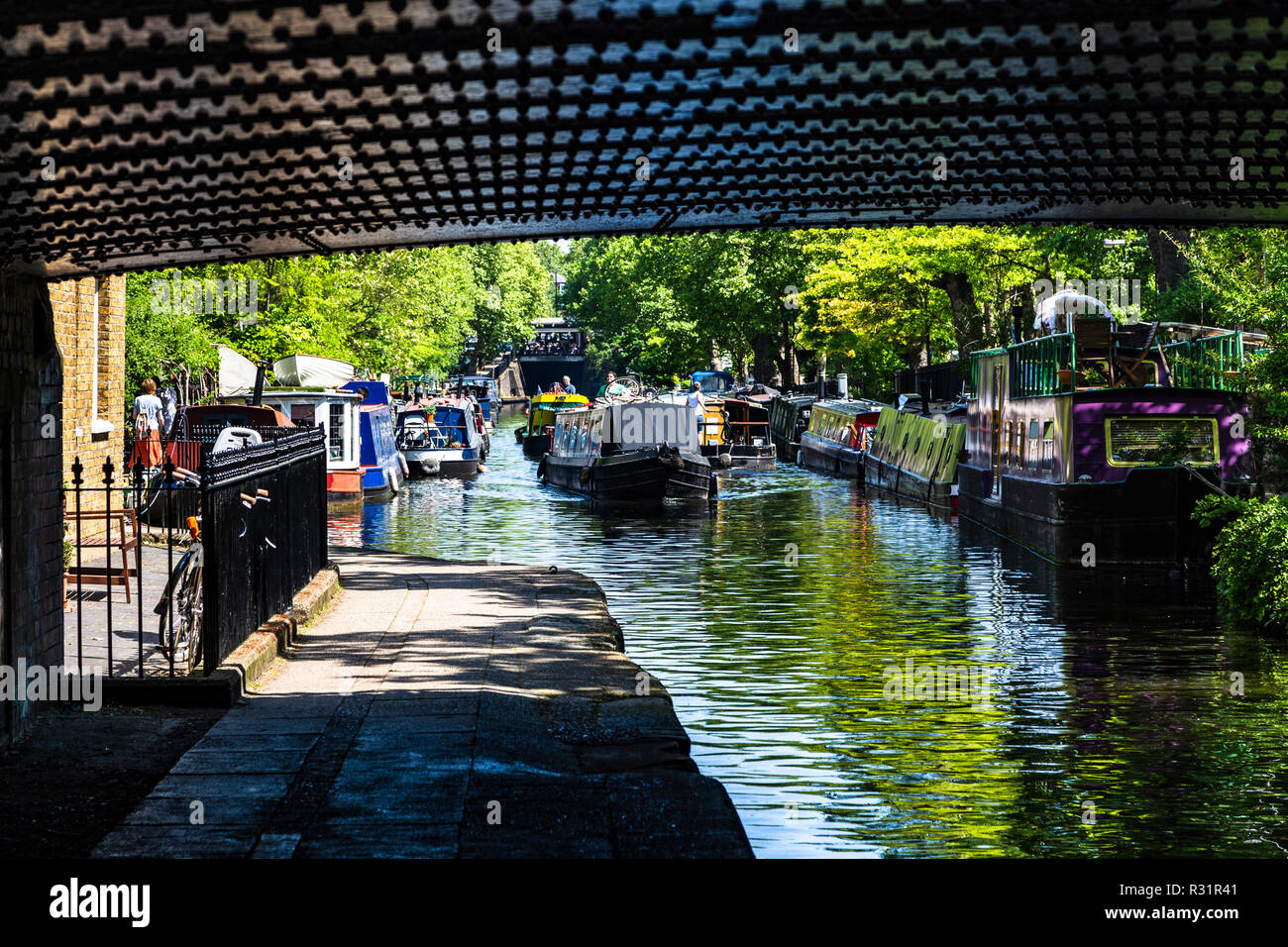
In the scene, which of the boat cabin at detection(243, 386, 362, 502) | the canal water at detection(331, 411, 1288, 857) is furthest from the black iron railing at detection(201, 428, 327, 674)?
the boat cabin at detection(243, 386, 362, 502)

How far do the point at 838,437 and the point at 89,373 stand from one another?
112 ft

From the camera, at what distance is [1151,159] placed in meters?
8.65

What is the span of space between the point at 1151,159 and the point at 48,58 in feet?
18.3

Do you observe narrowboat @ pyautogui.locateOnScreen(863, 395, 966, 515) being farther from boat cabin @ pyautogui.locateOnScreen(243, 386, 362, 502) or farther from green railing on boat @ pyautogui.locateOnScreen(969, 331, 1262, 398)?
boat cabin @ pyautogui.locateOnScreen(243, 386, 362, 502)

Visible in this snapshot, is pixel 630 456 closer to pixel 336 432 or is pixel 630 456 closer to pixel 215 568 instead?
pixel 336 432

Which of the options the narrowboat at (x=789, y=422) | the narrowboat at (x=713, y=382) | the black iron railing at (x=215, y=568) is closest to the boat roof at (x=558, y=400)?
the narrowboat at (x=713, y=382)

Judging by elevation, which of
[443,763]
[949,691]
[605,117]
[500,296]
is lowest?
[949,691]

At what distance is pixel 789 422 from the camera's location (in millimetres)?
64625

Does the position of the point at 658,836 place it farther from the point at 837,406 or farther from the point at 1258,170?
the point at 837,406

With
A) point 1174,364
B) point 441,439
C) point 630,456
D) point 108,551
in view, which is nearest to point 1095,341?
point 1174,364

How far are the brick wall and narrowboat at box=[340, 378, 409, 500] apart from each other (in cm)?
2955

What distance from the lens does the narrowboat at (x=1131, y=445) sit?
24.1m

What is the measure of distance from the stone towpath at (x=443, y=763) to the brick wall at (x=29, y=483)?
129cm
